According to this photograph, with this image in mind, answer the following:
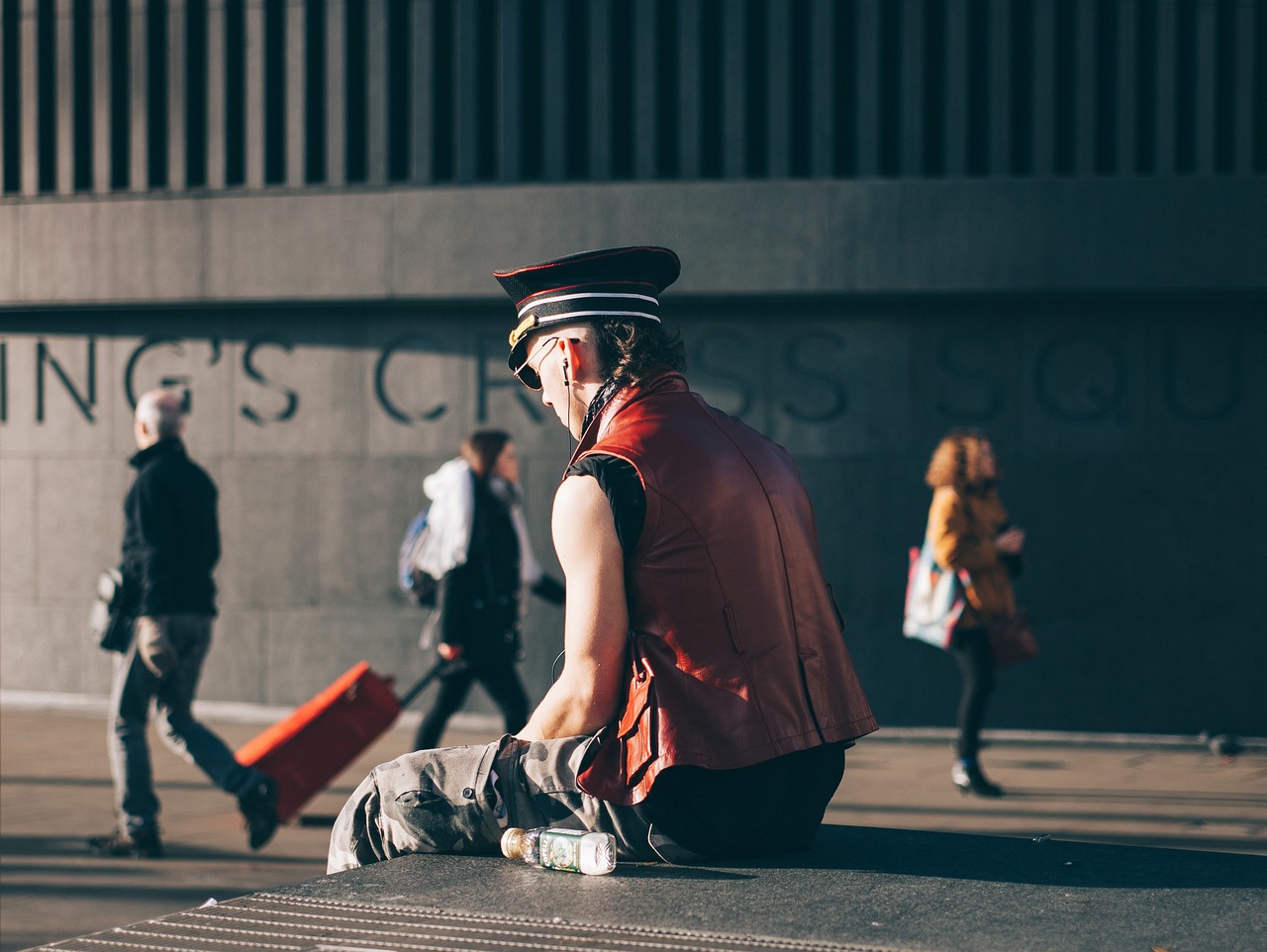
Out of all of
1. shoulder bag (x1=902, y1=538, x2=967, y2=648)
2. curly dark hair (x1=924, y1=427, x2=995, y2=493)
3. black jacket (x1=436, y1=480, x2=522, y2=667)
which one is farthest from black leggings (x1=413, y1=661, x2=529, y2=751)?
curly dark hair (x1=924, y1=427, x2=995, y2=493)

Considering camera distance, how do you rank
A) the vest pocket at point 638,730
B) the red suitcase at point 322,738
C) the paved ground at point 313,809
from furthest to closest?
the red suitcase at point 322,738 < the paved ground at point 313,809 < the vest pocket at point 638,730

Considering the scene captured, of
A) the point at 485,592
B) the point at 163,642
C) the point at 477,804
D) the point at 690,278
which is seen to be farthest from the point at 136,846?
the point at 690,278

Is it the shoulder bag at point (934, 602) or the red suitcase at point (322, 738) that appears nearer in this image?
the red suitcase at point (322, 738)

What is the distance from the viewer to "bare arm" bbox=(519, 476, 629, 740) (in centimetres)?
298

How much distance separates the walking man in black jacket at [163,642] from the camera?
670cm

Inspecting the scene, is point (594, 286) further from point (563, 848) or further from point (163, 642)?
point (163, 642)

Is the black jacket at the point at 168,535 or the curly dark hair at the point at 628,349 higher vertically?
the curly dark hair at the point at 628,349

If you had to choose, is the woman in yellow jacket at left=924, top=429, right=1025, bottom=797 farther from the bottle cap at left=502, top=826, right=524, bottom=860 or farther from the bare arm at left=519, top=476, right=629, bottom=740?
the bare arm at left=519, top=476, right=629, bottom=740

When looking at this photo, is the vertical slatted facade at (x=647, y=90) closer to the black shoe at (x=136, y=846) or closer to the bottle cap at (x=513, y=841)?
the black shoe at (x=136, y=846)

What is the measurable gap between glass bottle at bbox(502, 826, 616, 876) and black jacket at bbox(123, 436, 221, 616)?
12.9 ft

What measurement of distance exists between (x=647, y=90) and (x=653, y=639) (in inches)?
324

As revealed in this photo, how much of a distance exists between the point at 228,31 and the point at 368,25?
3.57 feet

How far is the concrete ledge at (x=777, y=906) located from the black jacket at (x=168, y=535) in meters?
3.82

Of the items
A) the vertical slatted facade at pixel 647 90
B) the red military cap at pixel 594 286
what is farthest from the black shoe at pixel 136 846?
the vertical slatted facade at pixel 647 90
